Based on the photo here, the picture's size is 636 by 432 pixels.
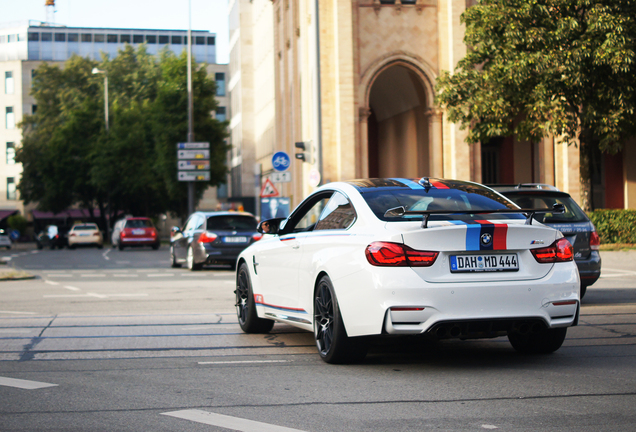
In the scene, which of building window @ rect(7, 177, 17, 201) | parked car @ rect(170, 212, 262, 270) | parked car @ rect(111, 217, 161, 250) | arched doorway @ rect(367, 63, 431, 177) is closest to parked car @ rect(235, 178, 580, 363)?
parked car @ rect(170, 212, 262, 270)

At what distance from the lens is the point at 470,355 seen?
7.30 meters

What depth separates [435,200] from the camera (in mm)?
6980

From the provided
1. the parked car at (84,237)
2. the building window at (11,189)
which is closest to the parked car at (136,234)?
the parked car at (84,237)

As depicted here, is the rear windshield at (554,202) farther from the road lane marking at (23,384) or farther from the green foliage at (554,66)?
the green foliage at (554,66)

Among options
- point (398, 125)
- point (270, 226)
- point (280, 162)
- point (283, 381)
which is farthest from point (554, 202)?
point (398, 125)

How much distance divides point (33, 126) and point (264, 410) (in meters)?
78.1

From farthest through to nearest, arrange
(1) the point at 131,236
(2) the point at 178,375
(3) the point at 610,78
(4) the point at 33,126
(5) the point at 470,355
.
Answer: (4) the point at 33,126, (1) the point at 131,236, (3) the point at 610,78, (5) the point at 470,355, (2) the point at 178,375

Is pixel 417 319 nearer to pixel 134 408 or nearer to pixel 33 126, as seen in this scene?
pixel 134 408

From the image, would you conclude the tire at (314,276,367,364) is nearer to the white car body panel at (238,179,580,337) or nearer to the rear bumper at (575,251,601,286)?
the white car body panel at (238,179,580,337)

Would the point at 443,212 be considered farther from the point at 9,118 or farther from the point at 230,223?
the point at 9,118

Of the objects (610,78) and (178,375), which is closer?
(178,375)

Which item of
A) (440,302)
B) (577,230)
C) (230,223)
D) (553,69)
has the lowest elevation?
(440,302)

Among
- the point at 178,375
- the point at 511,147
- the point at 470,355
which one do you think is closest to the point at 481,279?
the point at 470,355

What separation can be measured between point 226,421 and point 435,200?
2868mm
